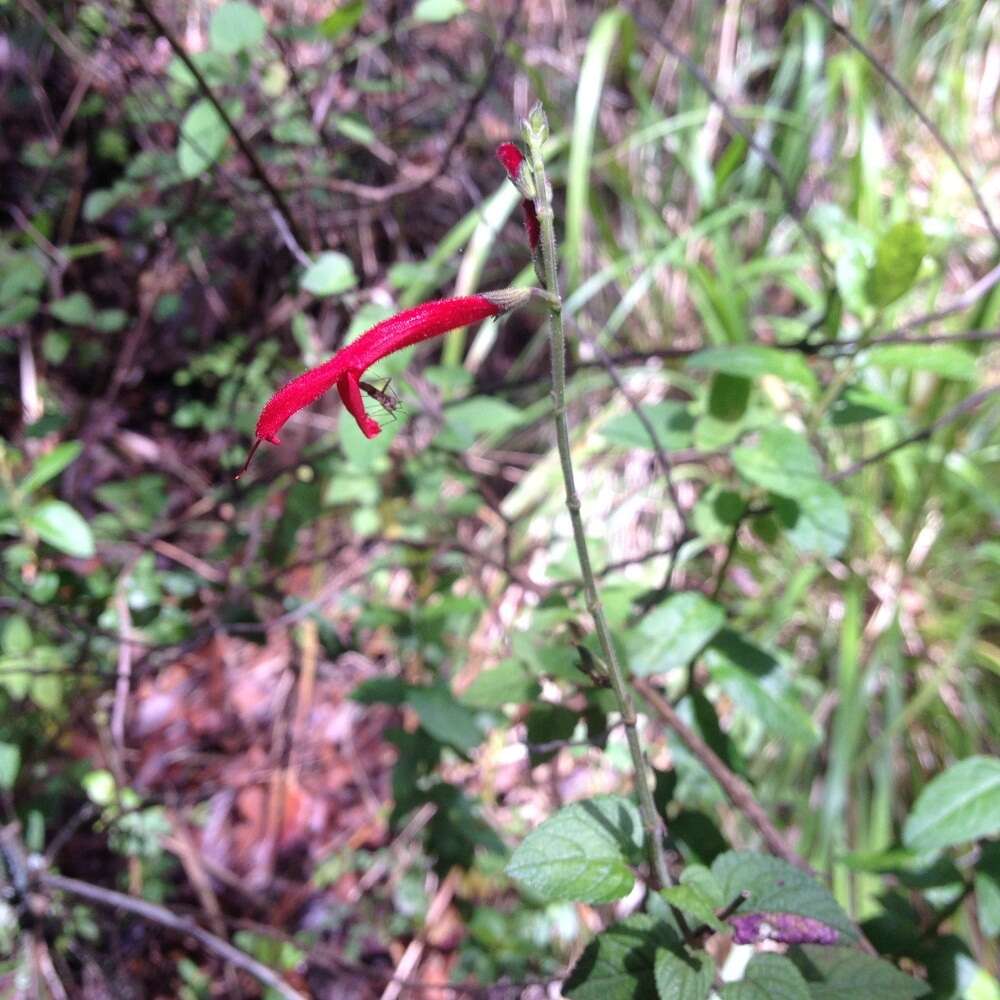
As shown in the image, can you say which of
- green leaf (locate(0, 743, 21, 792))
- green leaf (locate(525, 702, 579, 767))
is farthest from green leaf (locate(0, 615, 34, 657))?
green leaf (locate(525, 702, 579, 767))

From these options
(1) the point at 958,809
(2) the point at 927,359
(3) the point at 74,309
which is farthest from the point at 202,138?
(1) the point at 958,809

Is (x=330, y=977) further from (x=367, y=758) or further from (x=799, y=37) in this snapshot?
(x=799, y=37)

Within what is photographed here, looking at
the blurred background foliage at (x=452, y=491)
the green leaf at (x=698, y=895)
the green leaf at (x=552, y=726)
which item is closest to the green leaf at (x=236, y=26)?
the blurred background foliage at (x=452, y=491)

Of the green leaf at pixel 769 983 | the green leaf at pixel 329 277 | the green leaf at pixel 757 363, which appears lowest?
the green leaf at pixel 769 983

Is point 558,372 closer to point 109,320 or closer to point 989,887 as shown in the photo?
point 989,887

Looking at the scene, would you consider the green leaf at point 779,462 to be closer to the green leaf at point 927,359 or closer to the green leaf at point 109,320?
the green leaf at point 927,359

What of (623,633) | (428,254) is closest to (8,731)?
(623,633)
